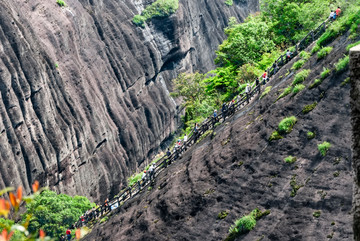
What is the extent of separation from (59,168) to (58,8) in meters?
19.3

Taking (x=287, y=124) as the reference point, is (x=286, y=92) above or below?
above

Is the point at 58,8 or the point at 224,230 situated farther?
the point at 58,8

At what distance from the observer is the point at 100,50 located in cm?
6606

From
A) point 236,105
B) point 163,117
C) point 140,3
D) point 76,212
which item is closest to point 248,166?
point 236,105

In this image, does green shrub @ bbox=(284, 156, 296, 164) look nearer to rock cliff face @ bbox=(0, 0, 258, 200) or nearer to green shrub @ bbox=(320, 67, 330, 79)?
green shrub @ bbox=(320, 67, 330, 79)

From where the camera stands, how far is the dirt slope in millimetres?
18016

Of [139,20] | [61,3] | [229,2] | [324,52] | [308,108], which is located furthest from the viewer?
[229,2]

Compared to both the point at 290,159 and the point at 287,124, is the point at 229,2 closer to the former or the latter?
the point at 287,124

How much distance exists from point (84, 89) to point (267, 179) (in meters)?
39.7

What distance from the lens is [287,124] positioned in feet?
73.4

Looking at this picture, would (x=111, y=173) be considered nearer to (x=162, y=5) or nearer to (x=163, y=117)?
(x=163, y=117)

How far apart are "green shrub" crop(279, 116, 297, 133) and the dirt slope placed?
30cm

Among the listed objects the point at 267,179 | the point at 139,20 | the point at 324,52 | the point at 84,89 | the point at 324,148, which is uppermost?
the point at 139,20

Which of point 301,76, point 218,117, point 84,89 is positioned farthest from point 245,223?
point 84,89
